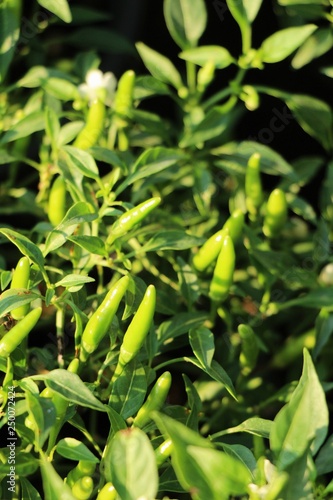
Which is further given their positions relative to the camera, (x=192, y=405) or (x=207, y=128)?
(x=207, y=128)

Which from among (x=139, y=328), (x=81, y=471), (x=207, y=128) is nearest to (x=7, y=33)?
(x=207, y=128)

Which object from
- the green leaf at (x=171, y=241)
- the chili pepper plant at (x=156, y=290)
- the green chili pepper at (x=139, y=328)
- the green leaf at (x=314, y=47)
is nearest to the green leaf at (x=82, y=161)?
the chili pepper plant at (x=156, y=290)

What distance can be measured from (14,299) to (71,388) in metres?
0.11

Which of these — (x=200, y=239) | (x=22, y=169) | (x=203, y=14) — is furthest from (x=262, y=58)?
(x=22, y=169)

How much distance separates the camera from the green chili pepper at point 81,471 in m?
0.74

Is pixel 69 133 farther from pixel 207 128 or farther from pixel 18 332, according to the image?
pixel 18 332

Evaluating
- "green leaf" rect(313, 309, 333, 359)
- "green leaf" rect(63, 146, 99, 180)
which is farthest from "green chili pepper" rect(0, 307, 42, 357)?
"green leaf" rect(313, 309, 333, 359)

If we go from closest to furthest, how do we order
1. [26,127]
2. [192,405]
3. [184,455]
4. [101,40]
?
1. [184,455]
2. [192,405]
3. [26,127]
4. [101,40]

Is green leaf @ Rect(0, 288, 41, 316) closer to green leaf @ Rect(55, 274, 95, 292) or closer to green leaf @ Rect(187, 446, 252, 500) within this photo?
green leaf @ Rect(55, 274, 95, 292)

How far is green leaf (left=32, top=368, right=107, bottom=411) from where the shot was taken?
2.24ft

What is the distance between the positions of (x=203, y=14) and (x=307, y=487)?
2.52ft

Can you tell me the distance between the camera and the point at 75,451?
27.9 inches

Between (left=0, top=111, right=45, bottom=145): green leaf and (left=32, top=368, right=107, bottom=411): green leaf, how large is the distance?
41 cm

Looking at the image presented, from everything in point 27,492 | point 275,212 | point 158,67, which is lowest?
point 27,492
